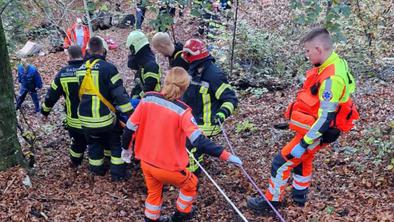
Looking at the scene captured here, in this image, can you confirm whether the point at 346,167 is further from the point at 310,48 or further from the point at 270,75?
the point at 270,75

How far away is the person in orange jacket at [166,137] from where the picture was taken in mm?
4418

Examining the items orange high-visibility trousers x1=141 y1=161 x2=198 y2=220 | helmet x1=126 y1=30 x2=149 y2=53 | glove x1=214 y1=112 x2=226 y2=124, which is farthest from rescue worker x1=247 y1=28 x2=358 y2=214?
helmet x1=126 y1=30 x2=149 y2=53

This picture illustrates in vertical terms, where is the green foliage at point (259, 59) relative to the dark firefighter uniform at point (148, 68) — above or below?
below

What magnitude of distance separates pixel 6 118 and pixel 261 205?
3290mm

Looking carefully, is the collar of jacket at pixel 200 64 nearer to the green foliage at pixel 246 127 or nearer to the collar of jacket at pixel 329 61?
the collar of jacket at pixel 329 61

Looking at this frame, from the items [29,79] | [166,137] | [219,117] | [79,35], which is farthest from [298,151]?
[79,35]

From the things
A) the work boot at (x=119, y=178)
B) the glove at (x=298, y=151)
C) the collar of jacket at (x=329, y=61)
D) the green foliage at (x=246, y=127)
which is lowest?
the green foliage at (x=246, y=127)

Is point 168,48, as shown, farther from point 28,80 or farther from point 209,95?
point 28,80

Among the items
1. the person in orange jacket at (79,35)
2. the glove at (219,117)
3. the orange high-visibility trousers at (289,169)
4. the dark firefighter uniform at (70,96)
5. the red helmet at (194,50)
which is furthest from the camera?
the person in orange jacket at (79,35)

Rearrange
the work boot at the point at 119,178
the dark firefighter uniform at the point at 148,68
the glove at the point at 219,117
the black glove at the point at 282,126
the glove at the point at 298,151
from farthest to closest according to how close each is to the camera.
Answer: the black glove at the point at 282,126 < the dark firefighter uniform at the point at 148,68 < the work boot at the point at 119,178 < the glove at the point at 219,117 < the glove at the point at 298,151

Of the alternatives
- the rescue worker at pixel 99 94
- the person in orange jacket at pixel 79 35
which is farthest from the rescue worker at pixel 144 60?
the person in orange jacket at pixel 79 35

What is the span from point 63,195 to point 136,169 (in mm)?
1273

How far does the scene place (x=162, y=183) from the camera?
490cm

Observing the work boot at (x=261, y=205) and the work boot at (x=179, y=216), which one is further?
the work boot at (x=261, y=205)
